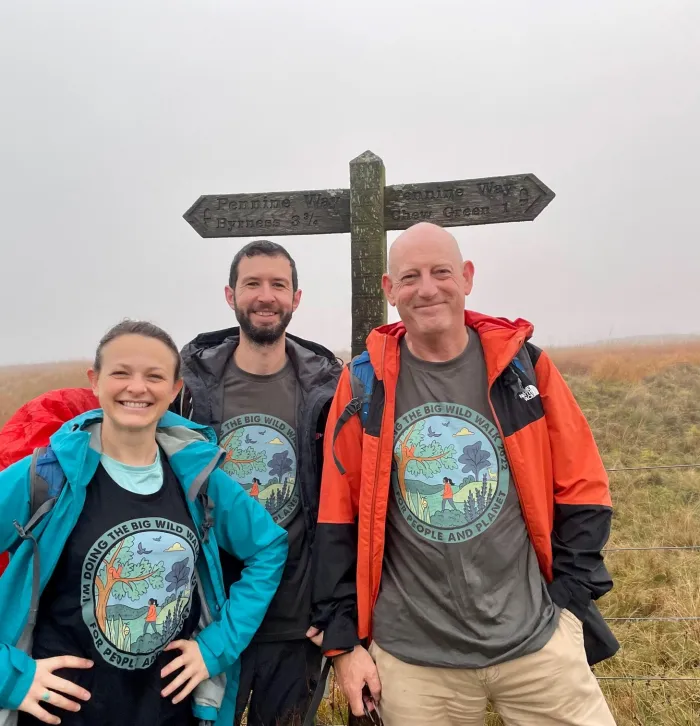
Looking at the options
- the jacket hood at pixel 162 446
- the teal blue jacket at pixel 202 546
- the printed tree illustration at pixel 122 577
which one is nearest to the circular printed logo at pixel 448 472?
the teal blue jacket at pixel 202 546

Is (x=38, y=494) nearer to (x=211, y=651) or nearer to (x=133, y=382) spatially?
(x=133, y=382)

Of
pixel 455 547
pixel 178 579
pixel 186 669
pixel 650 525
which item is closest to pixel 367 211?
pixel 455 547

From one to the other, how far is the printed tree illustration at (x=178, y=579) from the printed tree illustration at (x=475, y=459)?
44.4 inches

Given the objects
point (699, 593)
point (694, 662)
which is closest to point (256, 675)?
point (694, 662)

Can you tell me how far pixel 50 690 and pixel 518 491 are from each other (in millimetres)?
1790

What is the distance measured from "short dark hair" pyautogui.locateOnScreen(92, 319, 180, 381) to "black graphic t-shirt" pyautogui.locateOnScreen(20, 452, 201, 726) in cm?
45

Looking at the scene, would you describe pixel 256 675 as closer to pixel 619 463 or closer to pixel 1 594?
pixel 1 594

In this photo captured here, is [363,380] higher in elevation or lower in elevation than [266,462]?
higher

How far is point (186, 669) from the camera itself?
1.92 metres

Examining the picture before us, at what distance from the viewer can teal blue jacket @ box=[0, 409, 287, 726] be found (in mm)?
1723

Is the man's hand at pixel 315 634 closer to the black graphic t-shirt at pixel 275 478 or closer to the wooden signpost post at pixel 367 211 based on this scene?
the black graphic t-shirt at pixel 275 478

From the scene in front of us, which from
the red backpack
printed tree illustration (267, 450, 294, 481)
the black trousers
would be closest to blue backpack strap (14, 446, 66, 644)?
the red backpack

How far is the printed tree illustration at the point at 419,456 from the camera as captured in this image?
2105 mm

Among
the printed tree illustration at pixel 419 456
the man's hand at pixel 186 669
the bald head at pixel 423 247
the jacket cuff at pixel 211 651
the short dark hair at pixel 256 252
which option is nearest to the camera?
the man's hand at pixel 186 669
